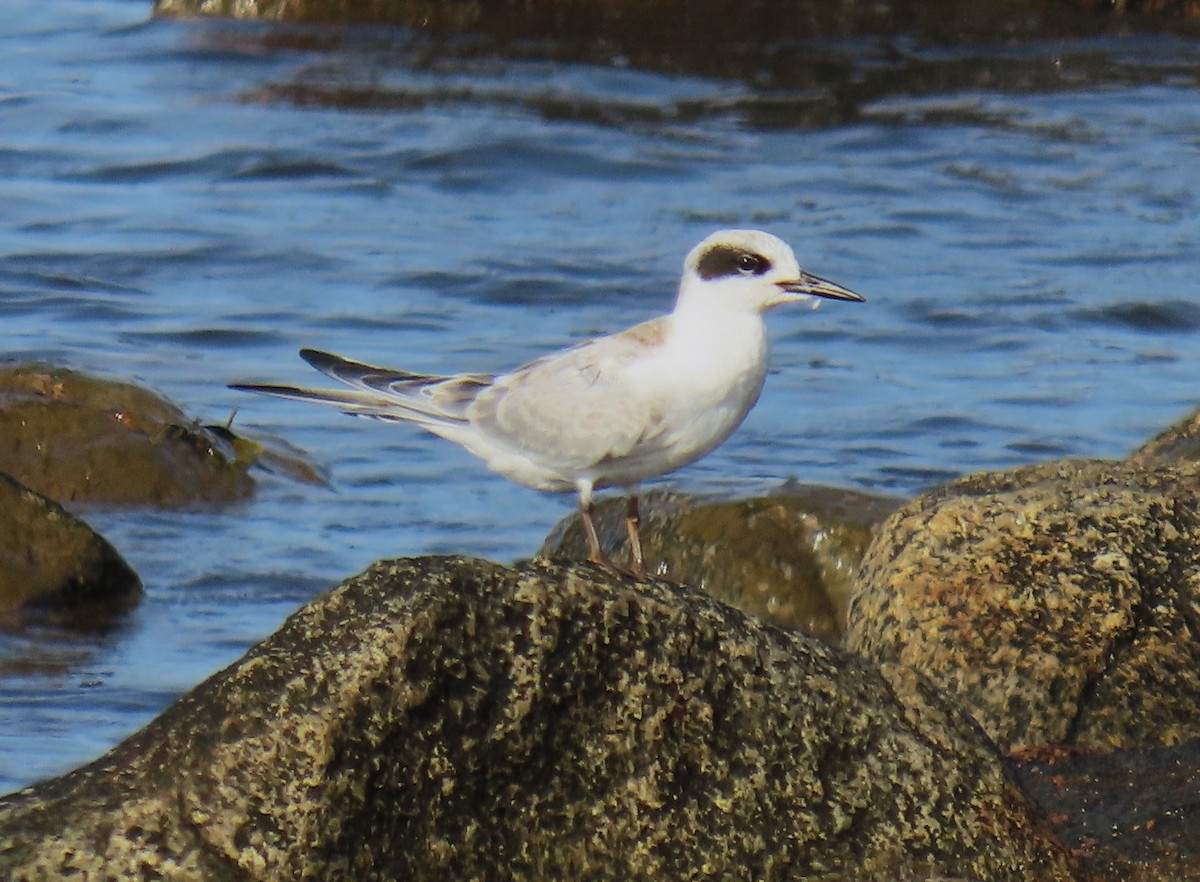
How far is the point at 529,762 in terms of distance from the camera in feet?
14.3

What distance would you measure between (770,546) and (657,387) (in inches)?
70.4

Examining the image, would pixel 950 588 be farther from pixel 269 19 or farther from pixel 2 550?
pixel 269 19

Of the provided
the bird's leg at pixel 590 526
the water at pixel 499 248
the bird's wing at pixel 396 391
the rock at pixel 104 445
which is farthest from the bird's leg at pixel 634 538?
the rock at pixel 104 445

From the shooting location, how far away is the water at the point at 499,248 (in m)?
9.03

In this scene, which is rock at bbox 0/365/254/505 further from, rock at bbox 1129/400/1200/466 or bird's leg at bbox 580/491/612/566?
rock at bbox 1129/400/1200/466

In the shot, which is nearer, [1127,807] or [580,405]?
[1127,807]

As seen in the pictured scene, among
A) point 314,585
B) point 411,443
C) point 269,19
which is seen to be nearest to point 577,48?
point 269,19

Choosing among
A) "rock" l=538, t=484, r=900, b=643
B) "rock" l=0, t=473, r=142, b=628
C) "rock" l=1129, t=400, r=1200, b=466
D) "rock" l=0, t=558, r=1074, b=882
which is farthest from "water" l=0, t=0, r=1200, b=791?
"rock" l=0, t=558, r=1074, b=882

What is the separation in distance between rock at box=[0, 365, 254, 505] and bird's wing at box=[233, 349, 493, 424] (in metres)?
2.56

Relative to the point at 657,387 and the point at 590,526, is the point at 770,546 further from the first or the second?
the point at 657,387

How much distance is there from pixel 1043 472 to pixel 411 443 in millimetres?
4580

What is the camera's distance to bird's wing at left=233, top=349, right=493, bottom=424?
21.9ft

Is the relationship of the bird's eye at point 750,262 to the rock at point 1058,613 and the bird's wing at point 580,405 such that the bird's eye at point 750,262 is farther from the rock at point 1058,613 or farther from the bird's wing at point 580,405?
the rock at point 1058,613

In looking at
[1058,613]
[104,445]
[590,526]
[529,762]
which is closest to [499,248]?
[104,445]
